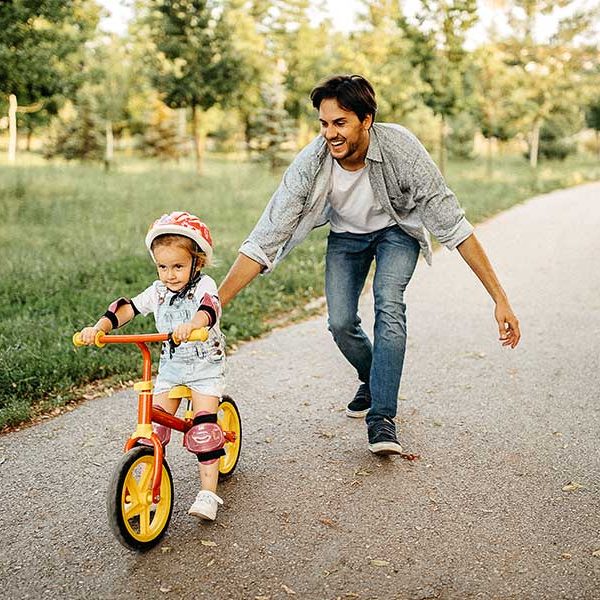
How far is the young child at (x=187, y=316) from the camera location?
3.52 meters

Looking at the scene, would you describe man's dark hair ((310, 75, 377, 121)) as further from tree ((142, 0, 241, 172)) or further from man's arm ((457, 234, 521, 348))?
tree ((142, 0, 241, 172))

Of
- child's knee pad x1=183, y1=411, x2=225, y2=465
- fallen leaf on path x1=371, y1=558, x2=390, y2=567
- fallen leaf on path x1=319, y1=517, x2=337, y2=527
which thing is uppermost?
child's knee pad x1=183, y1=411, x2=225, y2=465

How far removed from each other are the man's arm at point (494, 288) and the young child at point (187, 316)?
1.33 meters

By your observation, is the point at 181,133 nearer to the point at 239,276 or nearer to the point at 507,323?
the point at 239,276

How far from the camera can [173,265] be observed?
3.55 meters

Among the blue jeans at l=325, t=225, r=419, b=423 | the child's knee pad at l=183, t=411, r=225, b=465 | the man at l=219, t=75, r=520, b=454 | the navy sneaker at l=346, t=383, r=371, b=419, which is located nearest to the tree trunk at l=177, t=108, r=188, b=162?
the navy sneaker at l=346, t=383, r=371, b=419

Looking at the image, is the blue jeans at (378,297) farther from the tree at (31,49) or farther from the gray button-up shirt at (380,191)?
the tree at (31,49)

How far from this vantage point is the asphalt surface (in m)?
3.17

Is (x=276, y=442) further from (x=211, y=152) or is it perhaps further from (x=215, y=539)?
(x=211, y=152)

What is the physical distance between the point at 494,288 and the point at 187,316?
5.06 feet

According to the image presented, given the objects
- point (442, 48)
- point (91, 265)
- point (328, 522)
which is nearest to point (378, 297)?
point (328, 522)

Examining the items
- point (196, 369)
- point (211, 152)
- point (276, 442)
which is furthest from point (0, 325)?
Result: point (211, 152)

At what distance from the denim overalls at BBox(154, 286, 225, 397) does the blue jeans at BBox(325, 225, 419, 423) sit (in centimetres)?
97

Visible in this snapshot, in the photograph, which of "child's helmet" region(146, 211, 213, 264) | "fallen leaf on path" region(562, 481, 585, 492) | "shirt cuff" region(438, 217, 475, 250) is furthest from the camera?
"shirt cuff" region(438, 217, 475, 250)
